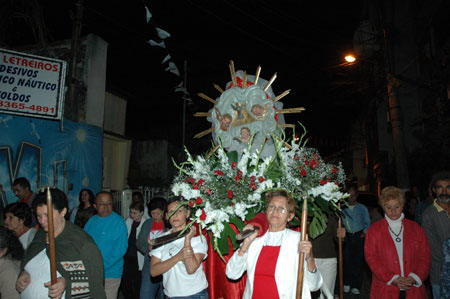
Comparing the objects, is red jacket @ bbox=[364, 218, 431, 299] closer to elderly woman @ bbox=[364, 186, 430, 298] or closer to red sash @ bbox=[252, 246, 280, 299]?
elderly woman @ bbox=[364, 186, 430, 298]

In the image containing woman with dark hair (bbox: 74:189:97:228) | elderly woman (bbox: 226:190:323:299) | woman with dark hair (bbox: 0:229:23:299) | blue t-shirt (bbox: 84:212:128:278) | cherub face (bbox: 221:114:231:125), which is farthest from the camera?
woman with dark hair (bbox: 74:189:97:228)

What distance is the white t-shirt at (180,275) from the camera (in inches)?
148

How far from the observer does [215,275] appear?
4.66 metres

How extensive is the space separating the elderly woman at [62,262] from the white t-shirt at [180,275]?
68 cm

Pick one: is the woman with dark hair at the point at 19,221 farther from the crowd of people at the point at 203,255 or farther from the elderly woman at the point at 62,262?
the elderly woman at the point at 62,262

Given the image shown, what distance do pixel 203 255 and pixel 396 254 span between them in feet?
7.55

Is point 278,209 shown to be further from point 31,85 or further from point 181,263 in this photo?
point 31,85

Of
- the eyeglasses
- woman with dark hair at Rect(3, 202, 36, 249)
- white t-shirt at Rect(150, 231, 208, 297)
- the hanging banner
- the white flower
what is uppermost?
the hanging banner

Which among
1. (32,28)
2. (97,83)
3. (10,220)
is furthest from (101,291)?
(97,83)

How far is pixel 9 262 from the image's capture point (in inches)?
145

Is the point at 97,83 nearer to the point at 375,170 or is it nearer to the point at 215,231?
the point at 215,231

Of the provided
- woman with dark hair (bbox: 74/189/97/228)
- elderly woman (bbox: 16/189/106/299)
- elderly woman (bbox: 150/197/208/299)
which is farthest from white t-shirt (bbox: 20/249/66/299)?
woman with dark hair (bbox: 74/189/97/228)

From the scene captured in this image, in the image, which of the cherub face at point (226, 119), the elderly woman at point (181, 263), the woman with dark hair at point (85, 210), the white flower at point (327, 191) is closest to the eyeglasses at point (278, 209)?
the white flower at point (327, 191)

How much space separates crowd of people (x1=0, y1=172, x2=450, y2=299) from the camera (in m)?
3.16
